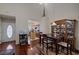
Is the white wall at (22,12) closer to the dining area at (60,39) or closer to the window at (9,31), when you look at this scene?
the window at (9,31)

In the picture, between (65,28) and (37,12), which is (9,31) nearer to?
(37,12)

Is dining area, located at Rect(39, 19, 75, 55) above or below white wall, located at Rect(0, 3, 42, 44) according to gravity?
below

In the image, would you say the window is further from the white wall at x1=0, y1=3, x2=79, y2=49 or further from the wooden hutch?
the wooden hutch

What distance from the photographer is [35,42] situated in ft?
7.25

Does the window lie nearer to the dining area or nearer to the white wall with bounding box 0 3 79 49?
the white wall with bounding box 0 3 79 49

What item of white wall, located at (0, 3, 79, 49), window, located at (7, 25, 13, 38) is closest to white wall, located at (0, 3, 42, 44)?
white wall, located at (0, 3, 79, 49)

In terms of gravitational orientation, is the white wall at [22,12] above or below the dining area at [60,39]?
above

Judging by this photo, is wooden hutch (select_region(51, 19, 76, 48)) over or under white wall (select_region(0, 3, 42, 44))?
under

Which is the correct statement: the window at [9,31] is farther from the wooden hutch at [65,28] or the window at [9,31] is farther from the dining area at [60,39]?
the wooden hutch at [65,28]

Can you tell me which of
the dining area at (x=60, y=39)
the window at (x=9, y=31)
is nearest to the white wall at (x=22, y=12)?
the window at (x=9, y=31)

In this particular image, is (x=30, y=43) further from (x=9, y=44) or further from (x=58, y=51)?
(x=58, y=51)

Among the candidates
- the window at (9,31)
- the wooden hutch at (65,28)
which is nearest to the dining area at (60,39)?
the wooden hutch at (65,28)

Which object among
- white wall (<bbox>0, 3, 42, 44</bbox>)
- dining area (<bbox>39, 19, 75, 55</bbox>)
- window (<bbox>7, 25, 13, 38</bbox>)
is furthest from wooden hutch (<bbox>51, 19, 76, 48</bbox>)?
window (<bbox>7, 25, 13, 38</bbox>)

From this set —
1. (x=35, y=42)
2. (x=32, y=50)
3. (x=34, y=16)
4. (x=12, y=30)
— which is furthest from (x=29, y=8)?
(x=32, y=50)
